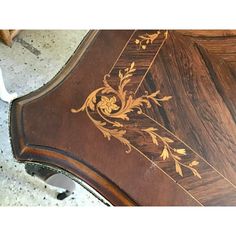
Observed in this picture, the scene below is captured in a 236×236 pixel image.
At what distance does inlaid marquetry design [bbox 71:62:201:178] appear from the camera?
662 mm

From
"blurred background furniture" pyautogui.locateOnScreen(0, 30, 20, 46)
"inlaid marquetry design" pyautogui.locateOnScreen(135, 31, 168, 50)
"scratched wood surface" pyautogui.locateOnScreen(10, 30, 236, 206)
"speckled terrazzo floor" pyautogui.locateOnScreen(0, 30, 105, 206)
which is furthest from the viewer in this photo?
"blurred background furniture" pyautogui.locateOnScreen(0, 30, 20, 46)

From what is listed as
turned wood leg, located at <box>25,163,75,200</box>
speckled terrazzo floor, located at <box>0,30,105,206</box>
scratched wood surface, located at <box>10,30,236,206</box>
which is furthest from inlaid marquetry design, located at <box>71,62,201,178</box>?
speckled terrazzo floor, located at <box>0,30,105,206</box>

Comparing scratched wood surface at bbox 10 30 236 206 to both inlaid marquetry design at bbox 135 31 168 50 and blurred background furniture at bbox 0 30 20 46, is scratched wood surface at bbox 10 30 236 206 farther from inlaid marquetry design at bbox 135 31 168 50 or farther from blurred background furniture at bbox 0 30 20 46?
blurred background furniture at bbox 0 30 20 46

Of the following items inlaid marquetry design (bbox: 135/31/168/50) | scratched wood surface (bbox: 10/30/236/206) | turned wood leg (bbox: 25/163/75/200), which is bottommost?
turned wood leg (bbox: 25/163/75/200)

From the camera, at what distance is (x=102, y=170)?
64 cm

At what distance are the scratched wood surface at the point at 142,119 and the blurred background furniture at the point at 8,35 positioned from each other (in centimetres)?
50

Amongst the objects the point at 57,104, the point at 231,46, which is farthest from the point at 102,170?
the point at 231,46

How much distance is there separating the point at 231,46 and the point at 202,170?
0.27m

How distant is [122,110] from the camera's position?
27.1 inches

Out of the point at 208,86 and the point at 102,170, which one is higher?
the point at 208,86

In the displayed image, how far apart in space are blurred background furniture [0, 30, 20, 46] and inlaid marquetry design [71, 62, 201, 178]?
575 millimetres

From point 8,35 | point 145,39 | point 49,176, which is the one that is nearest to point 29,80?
point 8,35
